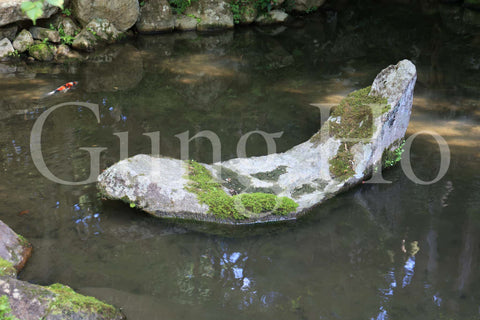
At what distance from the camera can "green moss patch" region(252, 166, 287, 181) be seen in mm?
5953

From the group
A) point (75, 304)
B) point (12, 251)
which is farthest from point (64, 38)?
point (75, 304)

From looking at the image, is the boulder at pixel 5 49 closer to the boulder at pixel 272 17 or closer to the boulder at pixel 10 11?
the boulder at pixel 10 11

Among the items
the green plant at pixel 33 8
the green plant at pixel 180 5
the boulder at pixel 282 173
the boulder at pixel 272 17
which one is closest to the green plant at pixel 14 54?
the green plant at pixel 180 5

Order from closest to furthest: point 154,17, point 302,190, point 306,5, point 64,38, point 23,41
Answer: point 302,190, point 23,41, point 64,38, point 154,17, point 306,5

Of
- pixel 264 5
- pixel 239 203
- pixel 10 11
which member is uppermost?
pixel 264 5

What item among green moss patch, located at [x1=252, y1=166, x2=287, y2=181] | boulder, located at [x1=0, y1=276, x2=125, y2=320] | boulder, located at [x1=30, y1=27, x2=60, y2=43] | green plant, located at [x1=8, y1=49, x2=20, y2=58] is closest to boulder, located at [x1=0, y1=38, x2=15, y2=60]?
green plant, located at [x1=8, y1=49, x2=20, y2=58]

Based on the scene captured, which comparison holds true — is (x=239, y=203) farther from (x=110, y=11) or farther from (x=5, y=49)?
(x=110, y=11)

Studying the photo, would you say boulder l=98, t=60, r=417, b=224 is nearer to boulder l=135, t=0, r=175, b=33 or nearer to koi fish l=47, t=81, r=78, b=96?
koi fish l=47, t=81, r=78, b=96

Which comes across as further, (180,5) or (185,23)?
(185,23)

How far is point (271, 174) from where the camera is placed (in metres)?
6.03

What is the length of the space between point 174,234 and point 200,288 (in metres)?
0.90

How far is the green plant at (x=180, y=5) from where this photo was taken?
1390 centimetres

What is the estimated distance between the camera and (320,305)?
4223mm

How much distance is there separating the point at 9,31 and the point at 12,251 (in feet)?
29.6
